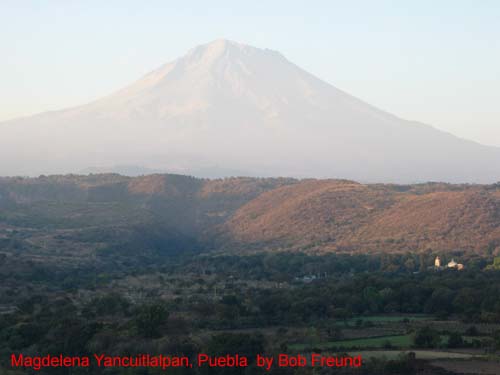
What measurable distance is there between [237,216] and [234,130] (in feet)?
235

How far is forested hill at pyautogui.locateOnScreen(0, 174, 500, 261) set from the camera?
65.4m

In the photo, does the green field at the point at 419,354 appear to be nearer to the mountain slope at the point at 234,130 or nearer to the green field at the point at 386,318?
the green field at the point at 386,318

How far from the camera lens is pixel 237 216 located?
8369 cm

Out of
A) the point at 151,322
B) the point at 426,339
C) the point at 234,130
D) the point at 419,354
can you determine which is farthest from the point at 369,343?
the point at 234,130

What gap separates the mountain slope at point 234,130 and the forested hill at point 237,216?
164ft

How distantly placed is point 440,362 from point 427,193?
5864cm

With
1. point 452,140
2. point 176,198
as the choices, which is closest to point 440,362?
point 176,198

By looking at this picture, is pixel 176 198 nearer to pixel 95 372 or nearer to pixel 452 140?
pixel 95 372

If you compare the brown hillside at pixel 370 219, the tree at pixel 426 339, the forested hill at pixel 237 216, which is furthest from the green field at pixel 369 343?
the brown hillside at pixel 370 219

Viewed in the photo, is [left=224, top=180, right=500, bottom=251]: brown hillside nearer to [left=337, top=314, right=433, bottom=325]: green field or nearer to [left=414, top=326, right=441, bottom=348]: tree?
[left=337, top=314, right=433, bottom=325]: green field

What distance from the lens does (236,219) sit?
272 feet

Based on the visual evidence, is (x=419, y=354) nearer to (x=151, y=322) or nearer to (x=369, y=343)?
(x=369, y=343)

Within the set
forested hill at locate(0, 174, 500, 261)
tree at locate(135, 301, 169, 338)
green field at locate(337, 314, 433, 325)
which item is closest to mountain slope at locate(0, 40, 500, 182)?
forested hill at locate(0, 174, 500, 261)

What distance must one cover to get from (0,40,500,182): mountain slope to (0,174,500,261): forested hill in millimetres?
49946
